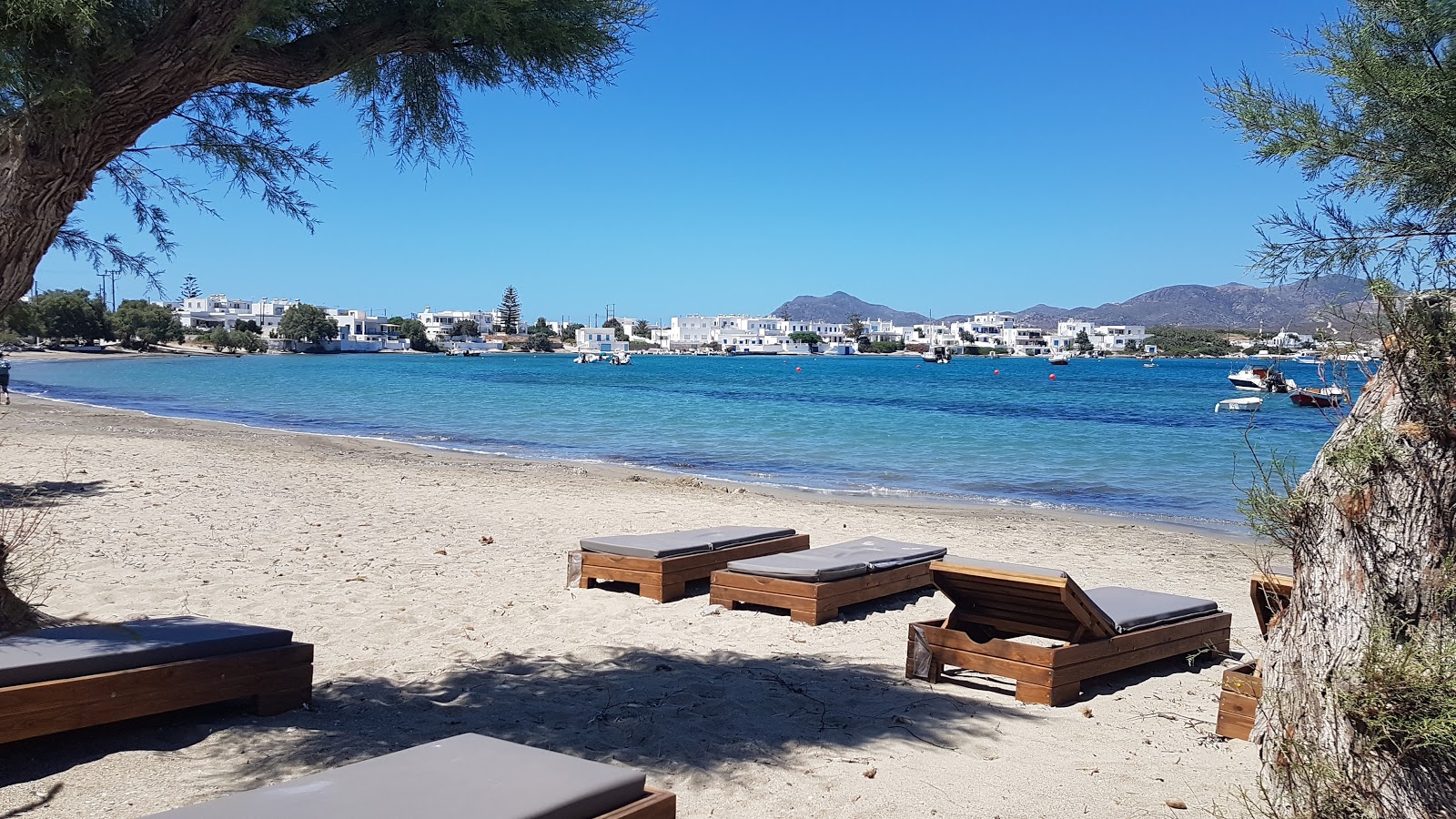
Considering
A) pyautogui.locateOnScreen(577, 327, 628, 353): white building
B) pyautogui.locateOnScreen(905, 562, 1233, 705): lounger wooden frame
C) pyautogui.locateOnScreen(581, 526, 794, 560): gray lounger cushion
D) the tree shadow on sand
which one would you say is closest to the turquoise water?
pyautogui.locateOnScreen(905, 562, 1233, 705): lounger wooden frame

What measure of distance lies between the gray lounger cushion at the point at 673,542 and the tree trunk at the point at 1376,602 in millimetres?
4987

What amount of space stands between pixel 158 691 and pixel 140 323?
113918mm

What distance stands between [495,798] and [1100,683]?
4.15m

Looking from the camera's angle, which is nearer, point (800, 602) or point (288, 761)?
point (288, 761)

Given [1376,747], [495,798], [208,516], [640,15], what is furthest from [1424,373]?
[208,516]

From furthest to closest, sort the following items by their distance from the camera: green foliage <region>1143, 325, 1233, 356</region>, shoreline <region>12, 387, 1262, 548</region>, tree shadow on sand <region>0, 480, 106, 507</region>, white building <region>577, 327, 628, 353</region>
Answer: white building <region>577, 327, 628, 353</region>
green foliage <region>1143, 325, 1233, 356</region>
shoreline <region>12, 387, 1262, 548</region>
tree shadow on sand <region>0, 480, 106, 507</region>

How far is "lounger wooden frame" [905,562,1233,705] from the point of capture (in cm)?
510

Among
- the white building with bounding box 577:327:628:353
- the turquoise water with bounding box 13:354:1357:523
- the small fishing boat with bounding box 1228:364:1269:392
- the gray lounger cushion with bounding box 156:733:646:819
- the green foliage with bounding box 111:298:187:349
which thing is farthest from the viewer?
the white building with bounding box 577:327:628:353

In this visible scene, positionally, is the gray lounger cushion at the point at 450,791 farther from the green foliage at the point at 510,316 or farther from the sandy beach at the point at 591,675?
the green foliage at the point at 510,316

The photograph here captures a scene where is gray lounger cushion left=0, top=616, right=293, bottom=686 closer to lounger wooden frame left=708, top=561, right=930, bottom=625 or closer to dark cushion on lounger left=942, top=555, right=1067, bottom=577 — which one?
lounger wooden frame left=708, top=561, right=930, bottom=625

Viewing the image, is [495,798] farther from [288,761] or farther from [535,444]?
A: [535,444]

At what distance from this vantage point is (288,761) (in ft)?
12.9

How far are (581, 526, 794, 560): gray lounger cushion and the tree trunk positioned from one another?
16.4 feet

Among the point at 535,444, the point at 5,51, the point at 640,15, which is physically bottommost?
the point at 535,444
